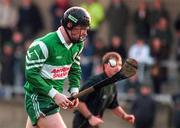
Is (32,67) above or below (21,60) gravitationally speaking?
above

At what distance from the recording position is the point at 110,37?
1956 cm

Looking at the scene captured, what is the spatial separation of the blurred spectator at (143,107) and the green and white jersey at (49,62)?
6.76 meters

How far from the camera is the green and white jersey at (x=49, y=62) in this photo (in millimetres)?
9469

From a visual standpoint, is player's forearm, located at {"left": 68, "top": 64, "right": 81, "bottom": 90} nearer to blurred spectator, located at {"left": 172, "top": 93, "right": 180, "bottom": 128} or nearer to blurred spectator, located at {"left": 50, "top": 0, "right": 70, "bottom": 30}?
blurred spectator, located at {"left": 172, "top": 93, "right": 180, "bottom": 128}

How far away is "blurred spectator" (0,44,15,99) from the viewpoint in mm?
18969

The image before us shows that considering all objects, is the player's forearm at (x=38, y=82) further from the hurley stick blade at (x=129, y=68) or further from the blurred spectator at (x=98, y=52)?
the blurred spectator at (x=98, y=52)

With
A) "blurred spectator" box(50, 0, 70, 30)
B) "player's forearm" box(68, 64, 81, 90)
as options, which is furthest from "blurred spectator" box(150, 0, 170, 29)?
"player's forearm" box(68, 64, 81, 90)

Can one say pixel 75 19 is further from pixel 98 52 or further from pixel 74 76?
pixel 98 52

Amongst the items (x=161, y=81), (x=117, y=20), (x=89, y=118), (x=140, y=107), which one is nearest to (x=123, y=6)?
(x=117, y=20)

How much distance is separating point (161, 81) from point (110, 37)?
1907 mm

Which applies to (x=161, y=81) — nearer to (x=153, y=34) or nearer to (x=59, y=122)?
(x=153, y=34)

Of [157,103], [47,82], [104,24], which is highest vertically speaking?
[47,82]

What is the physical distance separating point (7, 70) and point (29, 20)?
4.37 feet

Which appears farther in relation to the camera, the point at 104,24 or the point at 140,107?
the point at 104,24
